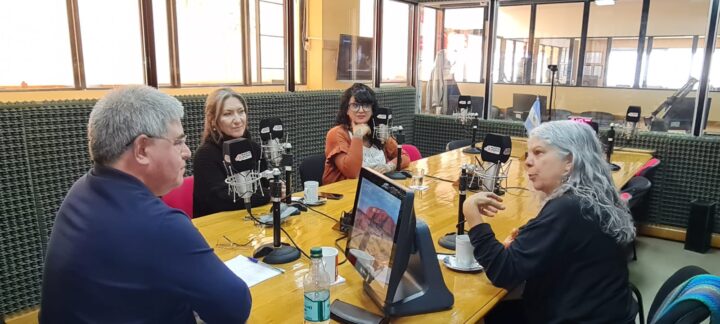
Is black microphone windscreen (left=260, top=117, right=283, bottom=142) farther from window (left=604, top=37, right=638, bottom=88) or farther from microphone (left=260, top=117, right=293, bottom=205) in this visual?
window (left=604, top=37, right=638, bottom=88)

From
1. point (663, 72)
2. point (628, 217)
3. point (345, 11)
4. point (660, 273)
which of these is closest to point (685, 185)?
point (660, 273)

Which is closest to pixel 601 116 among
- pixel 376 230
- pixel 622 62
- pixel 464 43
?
pixel 622 62

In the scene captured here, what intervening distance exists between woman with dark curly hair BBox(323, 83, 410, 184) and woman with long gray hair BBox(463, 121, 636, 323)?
5.08 feet

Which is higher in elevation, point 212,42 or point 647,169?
point 212,42

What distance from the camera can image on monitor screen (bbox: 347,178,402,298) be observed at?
1284 mm

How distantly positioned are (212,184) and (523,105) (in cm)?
457

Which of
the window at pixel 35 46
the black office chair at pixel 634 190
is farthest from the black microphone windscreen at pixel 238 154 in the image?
the window at pixel 35 46

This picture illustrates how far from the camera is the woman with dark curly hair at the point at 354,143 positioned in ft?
10.3

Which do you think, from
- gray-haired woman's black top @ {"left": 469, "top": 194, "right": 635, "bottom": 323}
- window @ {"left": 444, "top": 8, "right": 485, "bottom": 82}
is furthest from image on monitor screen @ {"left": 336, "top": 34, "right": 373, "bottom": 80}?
gray-haired woman's black top @ {"left": 469, "top": 194, "right": 635, "bottom": 323}

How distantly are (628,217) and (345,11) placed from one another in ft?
18.4

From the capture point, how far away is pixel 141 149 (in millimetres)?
1163

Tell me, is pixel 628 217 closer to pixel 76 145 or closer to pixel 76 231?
pixel 76 231

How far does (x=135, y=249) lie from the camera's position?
3.43 ft

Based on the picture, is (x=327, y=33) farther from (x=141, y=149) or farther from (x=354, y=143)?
(x=141, y=149)
